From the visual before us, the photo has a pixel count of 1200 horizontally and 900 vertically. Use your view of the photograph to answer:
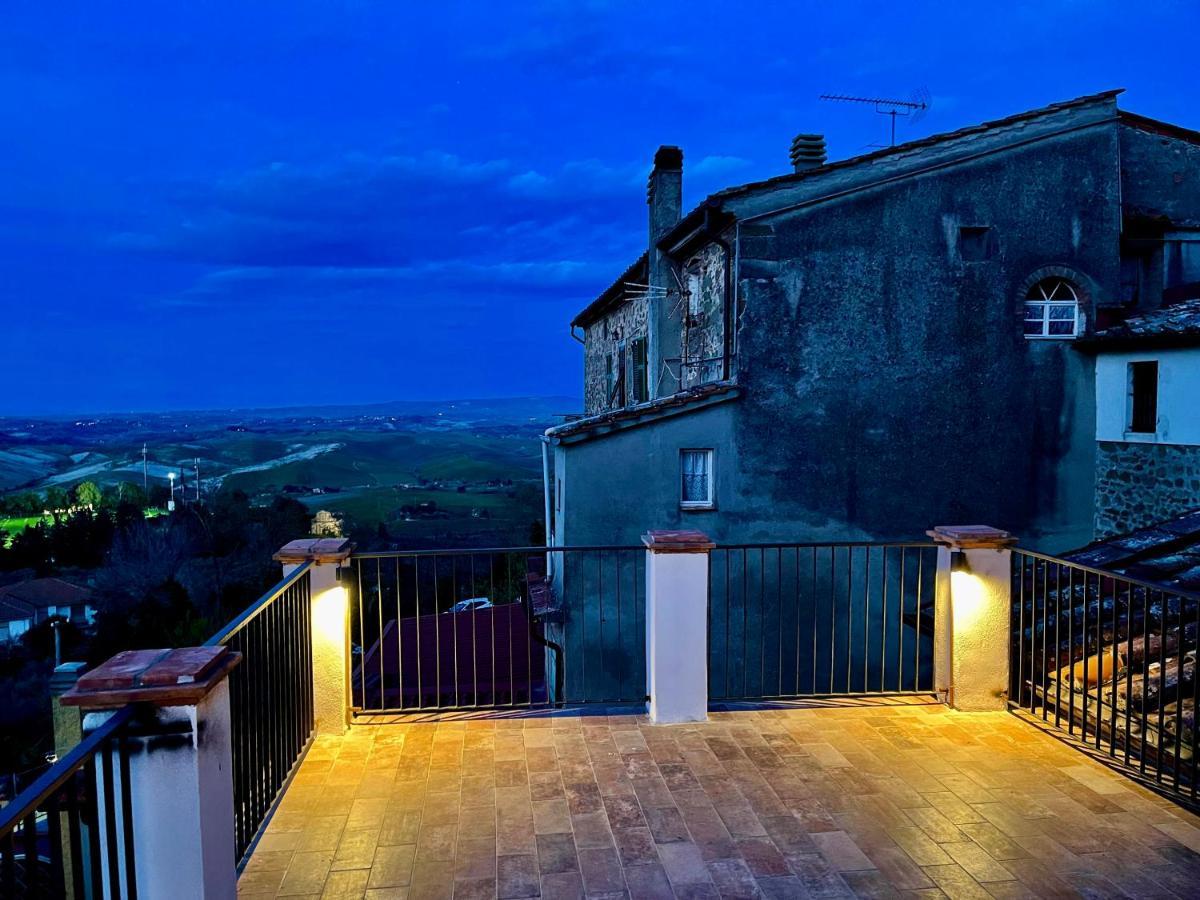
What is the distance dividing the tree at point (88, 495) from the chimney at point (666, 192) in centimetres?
4281

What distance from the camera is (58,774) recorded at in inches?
83.9

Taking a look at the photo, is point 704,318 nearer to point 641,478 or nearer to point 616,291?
point 641,478

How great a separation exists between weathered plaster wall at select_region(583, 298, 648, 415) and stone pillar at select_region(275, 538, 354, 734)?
424 inches

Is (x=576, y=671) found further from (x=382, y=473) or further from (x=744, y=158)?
(x=744, y=158)

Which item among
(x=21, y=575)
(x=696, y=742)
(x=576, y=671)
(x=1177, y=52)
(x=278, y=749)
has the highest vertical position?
(x=1177, y=52)

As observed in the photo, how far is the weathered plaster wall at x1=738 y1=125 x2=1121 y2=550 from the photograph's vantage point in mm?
11219

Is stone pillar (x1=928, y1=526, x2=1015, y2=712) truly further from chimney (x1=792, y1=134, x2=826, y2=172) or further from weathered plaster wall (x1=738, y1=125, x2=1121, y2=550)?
chimney (x1=792, y1=134, x2=826, y2=172)

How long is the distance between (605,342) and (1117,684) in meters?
15.5

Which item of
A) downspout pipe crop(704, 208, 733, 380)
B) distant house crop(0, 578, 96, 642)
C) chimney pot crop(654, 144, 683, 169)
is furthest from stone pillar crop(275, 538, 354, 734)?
distant house crop(0, 578, 96, 642)

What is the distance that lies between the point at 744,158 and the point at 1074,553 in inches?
4774

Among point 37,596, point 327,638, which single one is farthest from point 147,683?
point 37,596

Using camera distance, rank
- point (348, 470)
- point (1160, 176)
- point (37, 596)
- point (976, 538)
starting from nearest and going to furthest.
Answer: point (976, 538), point (1160, 176), point (37, 596), point (348, 470)

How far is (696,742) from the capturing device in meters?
Answer: 5.05

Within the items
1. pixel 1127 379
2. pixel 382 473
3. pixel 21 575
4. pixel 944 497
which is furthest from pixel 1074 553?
pixel 382 473
